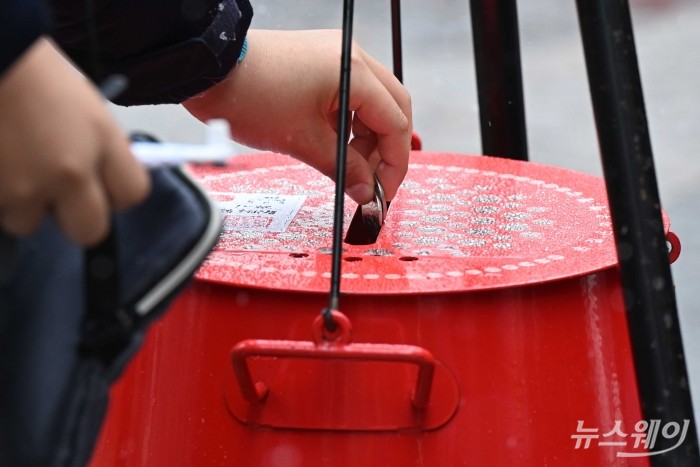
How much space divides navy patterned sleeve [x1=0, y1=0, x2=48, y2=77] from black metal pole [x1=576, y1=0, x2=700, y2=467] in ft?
1.11

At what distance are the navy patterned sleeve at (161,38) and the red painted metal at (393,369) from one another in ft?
0.56

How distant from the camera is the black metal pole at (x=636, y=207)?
648 millimetres

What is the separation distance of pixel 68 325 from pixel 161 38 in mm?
449

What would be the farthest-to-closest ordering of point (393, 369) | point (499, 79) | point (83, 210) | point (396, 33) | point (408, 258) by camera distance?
point (499, 79), point (396, 33), point (408, 258), point (393, 369), point (83, 210)

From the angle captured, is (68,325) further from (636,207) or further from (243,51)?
(243,51)

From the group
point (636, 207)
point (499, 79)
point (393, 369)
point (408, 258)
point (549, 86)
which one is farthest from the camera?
point (549, 86)

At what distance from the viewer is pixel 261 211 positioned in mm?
1044

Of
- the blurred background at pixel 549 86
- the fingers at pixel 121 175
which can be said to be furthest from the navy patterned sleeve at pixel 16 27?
the blurred background at pixel 549 86

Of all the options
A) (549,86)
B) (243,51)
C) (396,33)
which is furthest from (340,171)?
(549,86)

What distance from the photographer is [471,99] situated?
3730 mm

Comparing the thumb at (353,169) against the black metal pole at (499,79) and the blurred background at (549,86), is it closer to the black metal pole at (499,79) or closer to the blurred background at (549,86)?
the black metal pole at (499,79)

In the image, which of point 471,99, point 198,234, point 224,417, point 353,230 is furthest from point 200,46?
point 471,99

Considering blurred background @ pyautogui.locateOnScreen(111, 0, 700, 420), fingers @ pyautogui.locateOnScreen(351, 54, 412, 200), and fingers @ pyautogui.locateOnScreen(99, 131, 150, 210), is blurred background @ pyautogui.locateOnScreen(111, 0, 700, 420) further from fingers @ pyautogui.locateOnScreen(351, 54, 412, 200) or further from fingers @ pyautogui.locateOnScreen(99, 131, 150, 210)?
fingers @ pyautogui.locateOnScreen(99, 131, 150, 210)

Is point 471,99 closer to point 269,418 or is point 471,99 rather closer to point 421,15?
point 421,15
